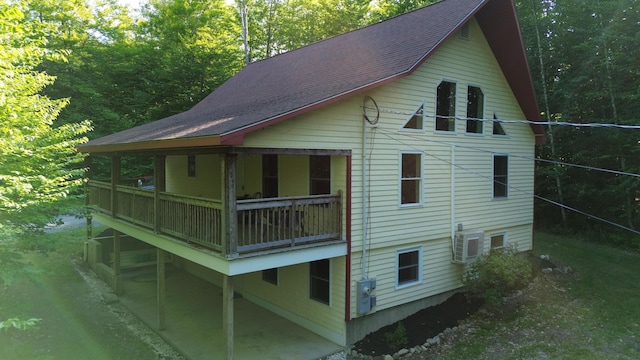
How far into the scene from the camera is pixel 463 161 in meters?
11.6

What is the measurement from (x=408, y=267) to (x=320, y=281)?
2.31 m

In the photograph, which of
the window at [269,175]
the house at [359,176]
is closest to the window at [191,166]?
the house at [359,176]

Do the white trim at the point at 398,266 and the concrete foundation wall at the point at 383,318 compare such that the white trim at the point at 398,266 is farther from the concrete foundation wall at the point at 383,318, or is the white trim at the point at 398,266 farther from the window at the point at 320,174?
the window at the point at 320,174

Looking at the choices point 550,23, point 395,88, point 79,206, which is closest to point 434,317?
point 395,88

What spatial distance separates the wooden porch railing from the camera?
7.75 m

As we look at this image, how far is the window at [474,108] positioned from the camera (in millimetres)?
11883

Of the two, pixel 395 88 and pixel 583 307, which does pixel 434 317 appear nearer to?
pixel 583 307

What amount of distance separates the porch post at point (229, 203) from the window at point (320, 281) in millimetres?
2886

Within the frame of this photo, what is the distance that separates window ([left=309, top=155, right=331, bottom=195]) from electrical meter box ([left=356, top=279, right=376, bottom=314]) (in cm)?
223

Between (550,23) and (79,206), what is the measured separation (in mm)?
20930

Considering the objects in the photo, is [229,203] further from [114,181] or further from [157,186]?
[114,181]

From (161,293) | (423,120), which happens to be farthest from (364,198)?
(161,293)

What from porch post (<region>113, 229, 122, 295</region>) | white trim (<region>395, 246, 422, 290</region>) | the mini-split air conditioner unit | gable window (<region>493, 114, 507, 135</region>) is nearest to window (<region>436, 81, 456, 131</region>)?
gable window (<region>493, 114, 507, 135</region>)

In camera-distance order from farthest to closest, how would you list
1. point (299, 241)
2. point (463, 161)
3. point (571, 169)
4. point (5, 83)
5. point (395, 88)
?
point (571, 169) → point (463, 161) → point (395, 88) → point (299, 241) → point (5, 83)
